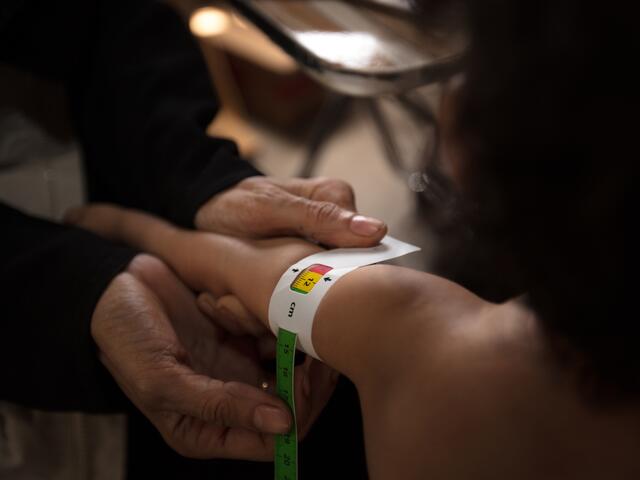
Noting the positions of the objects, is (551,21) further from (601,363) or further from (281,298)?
(281,298)

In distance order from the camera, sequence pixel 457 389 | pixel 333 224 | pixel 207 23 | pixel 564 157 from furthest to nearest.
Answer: pixel 207 23, pixel 333 224, pixel 457 389, pixel 564 157

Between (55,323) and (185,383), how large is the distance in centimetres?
23

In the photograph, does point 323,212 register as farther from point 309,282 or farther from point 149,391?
point 149,391

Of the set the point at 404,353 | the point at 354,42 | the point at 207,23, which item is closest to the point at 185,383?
the point at 404,353

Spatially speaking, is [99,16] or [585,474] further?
[99,16]

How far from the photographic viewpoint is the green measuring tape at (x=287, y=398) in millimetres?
772

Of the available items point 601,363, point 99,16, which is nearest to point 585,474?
point 601,363

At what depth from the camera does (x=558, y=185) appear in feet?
1.69

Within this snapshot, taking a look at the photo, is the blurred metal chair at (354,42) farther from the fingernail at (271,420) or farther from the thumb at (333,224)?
the fingernail at (271,420)

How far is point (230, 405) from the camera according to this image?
77 centimetres

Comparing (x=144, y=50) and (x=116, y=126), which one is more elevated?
(x=144, y=50)

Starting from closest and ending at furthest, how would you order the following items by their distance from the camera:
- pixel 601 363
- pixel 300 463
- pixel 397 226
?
pixel 601 363 < pixel 300 463 < pixel 397 226

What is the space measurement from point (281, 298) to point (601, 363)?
36 centimetres

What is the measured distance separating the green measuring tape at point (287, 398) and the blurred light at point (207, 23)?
1.57 metres
